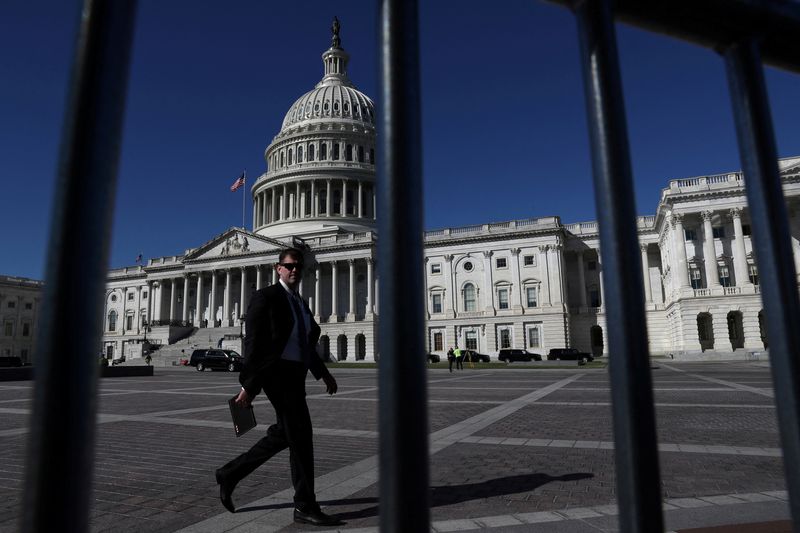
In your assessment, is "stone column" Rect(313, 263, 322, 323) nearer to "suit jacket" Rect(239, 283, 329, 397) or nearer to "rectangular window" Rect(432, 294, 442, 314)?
"rectangular window" Rect(432, 294, 442, 314)

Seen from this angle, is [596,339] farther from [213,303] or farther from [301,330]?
[301,330]

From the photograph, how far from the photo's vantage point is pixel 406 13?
0.99 metres

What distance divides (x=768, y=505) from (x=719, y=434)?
13.4ft

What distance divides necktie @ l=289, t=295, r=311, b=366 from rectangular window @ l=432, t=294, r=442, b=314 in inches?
2455

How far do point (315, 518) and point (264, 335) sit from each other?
58.6 inches

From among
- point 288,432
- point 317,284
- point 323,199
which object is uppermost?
point 323,199

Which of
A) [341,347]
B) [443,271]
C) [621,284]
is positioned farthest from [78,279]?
[341,347]

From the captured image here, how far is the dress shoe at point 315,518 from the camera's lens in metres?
4.13

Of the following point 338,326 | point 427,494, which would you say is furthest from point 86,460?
point 338,326

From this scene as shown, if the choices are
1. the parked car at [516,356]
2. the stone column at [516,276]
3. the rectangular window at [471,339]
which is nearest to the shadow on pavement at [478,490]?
the parked car at [516,356]

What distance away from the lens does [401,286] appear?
0.90m

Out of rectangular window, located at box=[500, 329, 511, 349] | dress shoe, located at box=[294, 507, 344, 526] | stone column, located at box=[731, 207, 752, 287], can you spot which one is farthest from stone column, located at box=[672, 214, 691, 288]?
dress shoe, located at box=[294, 507, 344, 526]

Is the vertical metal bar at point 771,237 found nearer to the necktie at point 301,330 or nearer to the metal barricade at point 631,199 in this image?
the metal barricade at point 631,199

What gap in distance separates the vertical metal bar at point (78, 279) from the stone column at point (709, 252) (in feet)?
190
